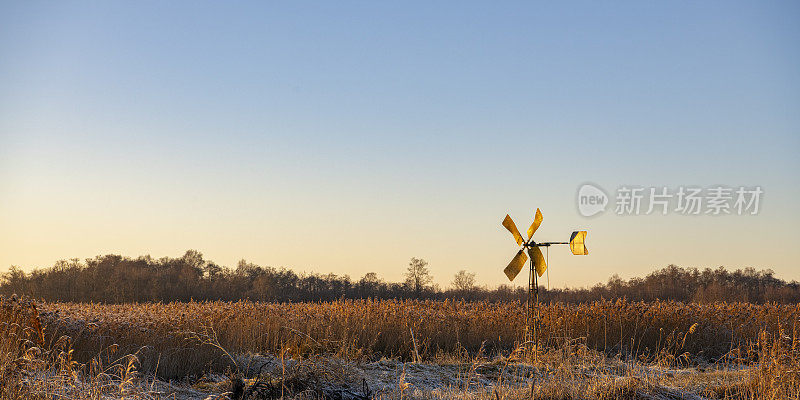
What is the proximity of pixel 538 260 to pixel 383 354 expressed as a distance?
4413 mm

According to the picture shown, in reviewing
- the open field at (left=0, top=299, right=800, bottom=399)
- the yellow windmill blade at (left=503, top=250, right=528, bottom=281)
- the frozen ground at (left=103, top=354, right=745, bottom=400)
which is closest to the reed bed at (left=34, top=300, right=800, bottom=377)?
the open field at (left=0, top=299, right=800, bottom=399)

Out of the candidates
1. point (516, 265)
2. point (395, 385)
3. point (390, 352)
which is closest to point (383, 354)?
point (390, 352)

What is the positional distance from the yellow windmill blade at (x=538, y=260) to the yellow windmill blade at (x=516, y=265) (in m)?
0.21

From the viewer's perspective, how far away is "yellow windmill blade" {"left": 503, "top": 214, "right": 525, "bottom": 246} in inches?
558

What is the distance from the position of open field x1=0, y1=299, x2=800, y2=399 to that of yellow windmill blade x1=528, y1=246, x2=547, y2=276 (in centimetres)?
166

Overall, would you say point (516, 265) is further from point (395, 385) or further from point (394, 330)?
point (395, 385)

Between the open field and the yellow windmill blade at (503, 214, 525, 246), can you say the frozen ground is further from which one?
the yellow windmill blade at (503, 214, 525, 246)

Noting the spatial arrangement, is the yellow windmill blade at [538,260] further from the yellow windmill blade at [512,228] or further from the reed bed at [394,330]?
the reed bed at [394,330]

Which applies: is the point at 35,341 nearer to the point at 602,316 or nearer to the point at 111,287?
the point at 602,316

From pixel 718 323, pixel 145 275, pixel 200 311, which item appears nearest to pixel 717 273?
pixel 718 323

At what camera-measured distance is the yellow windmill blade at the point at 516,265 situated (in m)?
14.1

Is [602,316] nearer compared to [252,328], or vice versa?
[252,328]

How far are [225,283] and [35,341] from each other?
33.4 metres

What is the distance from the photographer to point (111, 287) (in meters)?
39.9
